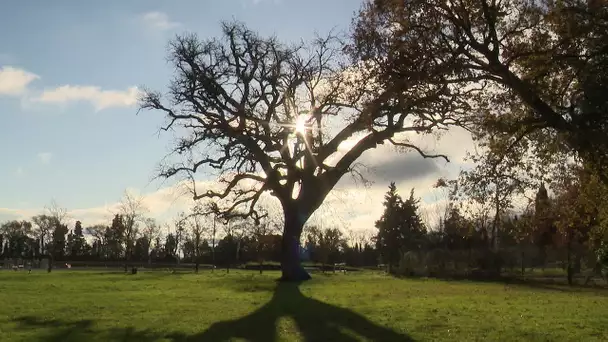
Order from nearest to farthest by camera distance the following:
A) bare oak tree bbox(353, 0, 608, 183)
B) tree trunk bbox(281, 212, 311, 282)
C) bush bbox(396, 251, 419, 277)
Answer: bare oak tree bbox(353, 0, 608, 183) → tree trunk bbox(281, 212, 311, 282) → bush bbox(396, 251, 419, 277)

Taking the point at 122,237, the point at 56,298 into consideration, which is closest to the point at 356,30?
the point at 56,298

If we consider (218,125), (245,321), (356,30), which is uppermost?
(218,125)

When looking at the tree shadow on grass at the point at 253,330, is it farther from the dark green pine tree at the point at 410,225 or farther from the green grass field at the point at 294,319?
the dark green pine tree at the point at 410,225

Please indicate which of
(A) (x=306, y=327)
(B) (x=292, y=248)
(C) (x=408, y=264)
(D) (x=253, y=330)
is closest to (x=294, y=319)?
(A) (x=306, y=327)

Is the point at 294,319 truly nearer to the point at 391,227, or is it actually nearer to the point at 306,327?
the point at 306,327

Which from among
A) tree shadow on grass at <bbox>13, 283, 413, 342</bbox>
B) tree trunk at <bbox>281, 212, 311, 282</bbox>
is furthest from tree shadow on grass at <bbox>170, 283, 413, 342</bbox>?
tree trunk at <bbox>281, 212, 311, 282</bbox>

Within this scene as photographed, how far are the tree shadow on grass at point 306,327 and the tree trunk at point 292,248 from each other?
60.7 ft

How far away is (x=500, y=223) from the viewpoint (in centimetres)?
2008

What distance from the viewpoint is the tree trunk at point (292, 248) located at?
134ft

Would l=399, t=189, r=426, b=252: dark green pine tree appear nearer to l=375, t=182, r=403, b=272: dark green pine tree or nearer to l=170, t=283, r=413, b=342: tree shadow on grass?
l=375, t=182, r=403, b=272: dark green pine tree

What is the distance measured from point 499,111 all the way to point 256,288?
19842 millimetres

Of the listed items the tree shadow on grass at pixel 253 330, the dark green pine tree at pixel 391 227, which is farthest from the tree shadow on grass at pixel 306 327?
the dark green pine tree at pixel 391 227

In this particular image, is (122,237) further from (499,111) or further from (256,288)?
(499,111)

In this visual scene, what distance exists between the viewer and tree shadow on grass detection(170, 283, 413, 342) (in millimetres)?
14586
